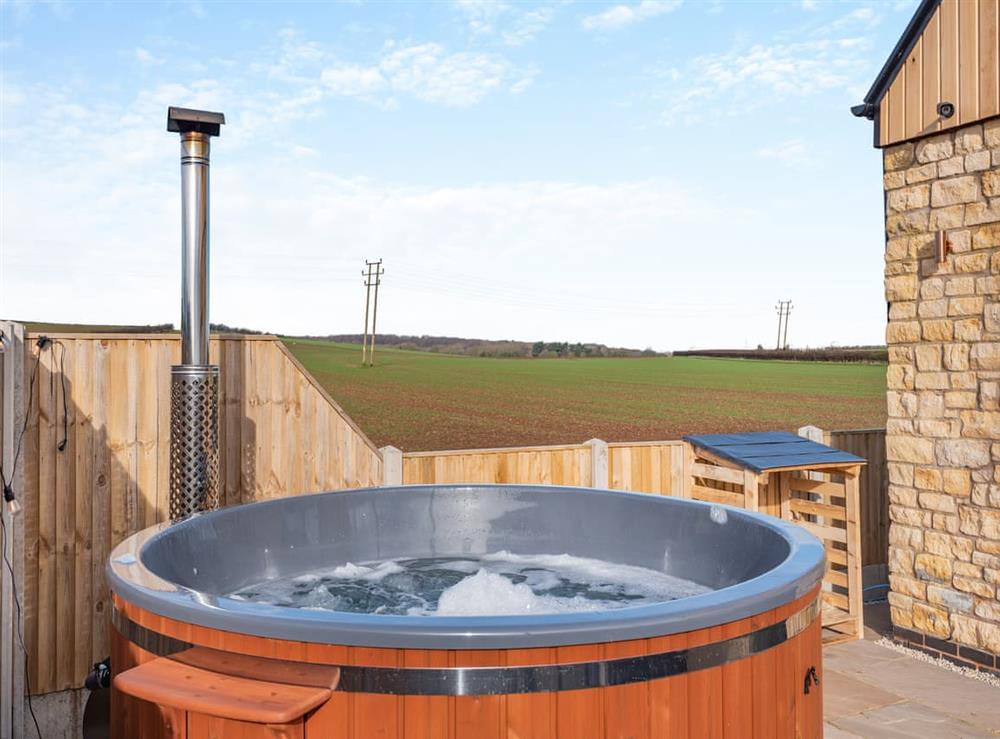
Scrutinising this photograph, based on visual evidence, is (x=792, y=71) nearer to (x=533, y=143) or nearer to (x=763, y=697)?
(x=533, y=143)

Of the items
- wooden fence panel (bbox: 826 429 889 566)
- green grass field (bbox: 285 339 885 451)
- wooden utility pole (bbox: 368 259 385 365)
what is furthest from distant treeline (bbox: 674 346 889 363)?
wooden fence panel (bbox: 826 429 889 566)

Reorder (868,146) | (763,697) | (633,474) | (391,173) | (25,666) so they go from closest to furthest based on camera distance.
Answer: (763,697) → (25,666) → (868,146) → (633,474) → (391,173)

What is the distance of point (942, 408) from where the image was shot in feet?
14.7

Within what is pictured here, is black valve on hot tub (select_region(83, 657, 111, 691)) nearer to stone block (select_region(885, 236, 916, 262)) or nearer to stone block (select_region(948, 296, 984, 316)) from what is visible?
stone block (select_region(948, 296, 984, 316))

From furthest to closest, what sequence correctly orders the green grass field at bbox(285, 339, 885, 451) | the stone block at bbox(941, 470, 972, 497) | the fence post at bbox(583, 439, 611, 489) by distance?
the green grass field at bbox(285, 339, 885, 451), the fence post at bbox(583, 439, 611, 489), the stone block at bbox(941, 470, 972, 497)

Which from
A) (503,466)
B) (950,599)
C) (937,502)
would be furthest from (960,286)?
(503,466)

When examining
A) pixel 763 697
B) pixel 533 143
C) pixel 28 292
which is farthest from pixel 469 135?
pixel 763 697

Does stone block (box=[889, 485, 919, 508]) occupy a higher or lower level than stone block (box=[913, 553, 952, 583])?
higher

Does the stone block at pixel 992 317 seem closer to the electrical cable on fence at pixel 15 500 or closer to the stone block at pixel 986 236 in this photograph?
the stone block at pixel 986 236

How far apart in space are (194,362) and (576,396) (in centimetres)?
2185

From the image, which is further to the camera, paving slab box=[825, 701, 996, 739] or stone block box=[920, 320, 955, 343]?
stone block box=[920, 320, 955, 343]

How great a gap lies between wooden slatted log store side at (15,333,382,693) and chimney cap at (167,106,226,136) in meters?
1.00

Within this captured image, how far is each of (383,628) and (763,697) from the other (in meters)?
1.08

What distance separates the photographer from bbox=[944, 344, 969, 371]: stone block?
170 inches
